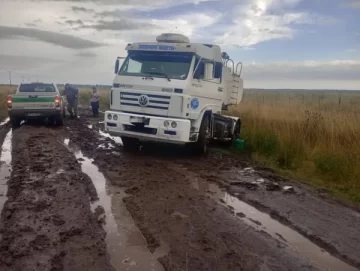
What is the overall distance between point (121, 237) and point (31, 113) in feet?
37.2

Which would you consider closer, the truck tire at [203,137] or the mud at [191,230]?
the mud at [191,230]


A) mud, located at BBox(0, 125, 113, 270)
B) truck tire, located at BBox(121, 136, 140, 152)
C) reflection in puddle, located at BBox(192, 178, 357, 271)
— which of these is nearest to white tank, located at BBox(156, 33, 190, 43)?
truck tire, located at BBox(121, 136, 140, 152)

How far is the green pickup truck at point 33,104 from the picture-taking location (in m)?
14.3

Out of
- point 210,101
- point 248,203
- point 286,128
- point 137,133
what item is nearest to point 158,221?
point 248,203

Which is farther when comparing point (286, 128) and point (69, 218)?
point (286, 128)

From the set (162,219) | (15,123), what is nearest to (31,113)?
(15,123)

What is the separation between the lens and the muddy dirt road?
3.96 m

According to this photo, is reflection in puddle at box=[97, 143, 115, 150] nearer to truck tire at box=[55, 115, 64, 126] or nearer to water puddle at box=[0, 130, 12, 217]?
water puddle at box=[0, 130, 12, 217]

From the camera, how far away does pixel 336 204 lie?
6.30 meters

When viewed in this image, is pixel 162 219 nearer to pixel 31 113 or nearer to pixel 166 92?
pixel 166 92

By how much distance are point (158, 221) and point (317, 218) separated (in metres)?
2.37

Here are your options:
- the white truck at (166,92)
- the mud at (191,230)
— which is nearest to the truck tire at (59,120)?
the white truck at (166,92)

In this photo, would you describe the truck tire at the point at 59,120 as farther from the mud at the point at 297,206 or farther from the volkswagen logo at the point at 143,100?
the mud at the point at 297,206

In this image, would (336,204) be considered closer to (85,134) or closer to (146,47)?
(146,47)
